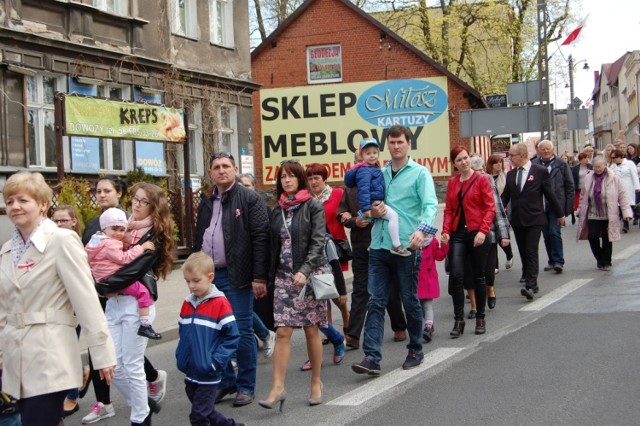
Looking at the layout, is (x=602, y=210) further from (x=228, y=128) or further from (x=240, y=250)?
(x=228, y=128)

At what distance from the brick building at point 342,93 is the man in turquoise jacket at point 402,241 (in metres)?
29.5

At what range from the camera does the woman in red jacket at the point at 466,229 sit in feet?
28.8

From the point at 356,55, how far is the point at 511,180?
28.6 metres

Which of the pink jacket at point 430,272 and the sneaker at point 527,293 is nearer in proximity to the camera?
the pink jacket at point 430,272

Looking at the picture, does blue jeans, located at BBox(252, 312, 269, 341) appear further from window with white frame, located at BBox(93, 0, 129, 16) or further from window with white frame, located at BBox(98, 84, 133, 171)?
window with white frame, located at BBox(93, 0, 129, 16)

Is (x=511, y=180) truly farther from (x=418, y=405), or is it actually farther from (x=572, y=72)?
(x=572, y=72)

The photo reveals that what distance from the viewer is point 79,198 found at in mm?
15594

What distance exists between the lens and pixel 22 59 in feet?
55.2

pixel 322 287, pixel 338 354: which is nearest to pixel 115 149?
pixel 338 354

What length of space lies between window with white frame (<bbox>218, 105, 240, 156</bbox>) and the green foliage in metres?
8.36

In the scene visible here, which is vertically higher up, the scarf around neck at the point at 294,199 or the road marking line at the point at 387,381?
the scarf around neck at the point at 294,199

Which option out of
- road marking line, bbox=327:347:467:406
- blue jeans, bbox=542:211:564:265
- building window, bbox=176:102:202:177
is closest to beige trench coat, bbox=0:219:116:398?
road marking line, bbox=327:347:467:406

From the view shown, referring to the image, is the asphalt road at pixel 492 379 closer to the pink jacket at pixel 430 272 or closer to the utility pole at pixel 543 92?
the pink jacket at pixel 430 272

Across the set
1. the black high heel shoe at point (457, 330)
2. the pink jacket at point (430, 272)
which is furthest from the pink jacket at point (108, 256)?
the black high heel shoe at point (457, 330)
